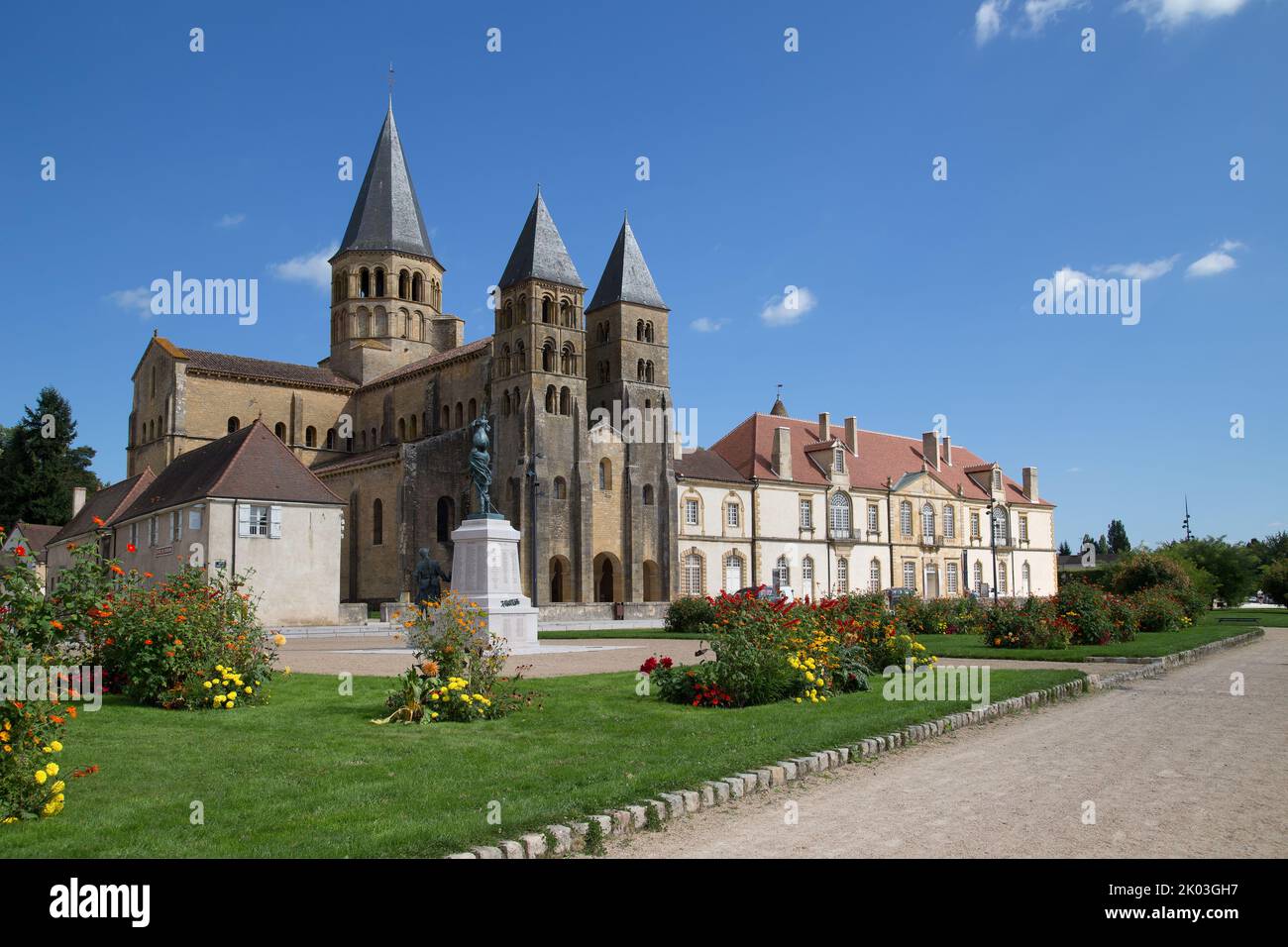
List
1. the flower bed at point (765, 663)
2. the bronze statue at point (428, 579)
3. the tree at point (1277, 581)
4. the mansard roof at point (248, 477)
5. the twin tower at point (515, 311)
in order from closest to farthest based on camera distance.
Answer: the flower bed at point (765, 663), the bronze statue at point (428, 579), the mansard roof at point (248, 477), the tree at point (1277, 581), the twin tower at point (515, 311)

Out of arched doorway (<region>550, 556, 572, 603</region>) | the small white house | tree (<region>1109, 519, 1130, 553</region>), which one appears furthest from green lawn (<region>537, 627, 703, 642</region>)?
tree (<region>1109, 519, 1130, 553</region>)

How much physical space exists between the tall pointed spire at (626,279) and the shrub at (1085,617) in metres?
36.3

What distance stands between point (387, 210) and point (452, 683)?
60.6 m

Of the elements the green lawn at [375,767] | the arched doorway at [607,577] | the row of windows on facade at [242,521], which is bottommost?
the green lawn at [375,767]

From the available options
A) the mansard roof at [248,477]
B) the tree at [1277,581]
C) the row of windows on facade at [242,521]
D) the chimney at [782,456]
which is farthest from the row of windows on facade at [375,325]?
the tree at [1277,581]

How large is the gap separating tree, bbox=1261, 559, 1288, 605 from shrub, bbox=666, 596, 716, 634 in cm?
3048

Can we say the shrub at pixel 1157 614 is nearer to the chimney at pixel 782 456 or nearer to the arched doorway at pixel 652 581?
the arched doorway at pixel 652 581

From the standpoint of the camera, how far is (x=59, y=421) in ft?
227

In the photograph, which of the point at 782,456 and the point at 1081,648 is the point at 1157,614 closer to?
the point at 1081,648

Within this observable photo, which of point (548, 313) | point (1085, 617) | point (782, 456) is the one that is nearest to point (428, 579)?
point (1085, 617)

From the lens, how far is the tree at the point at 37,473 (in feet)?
217
